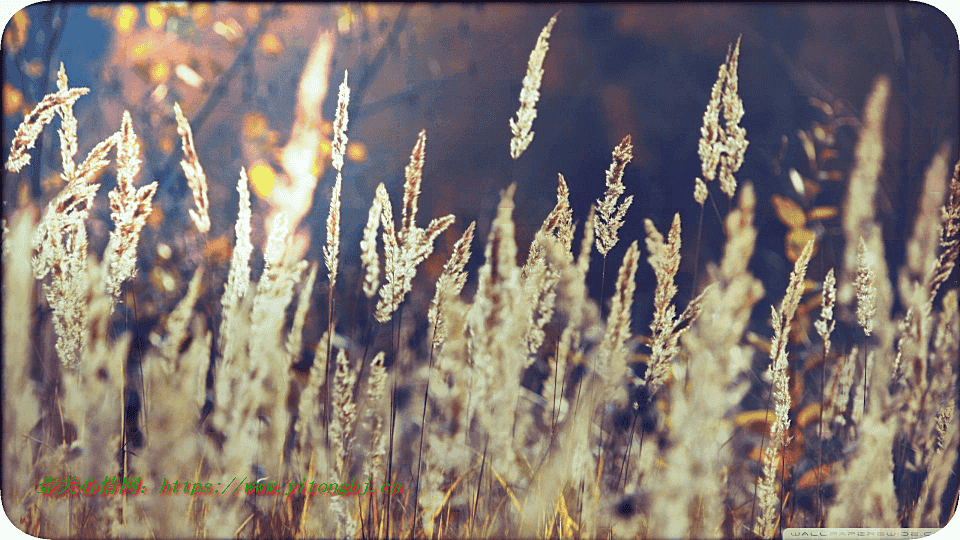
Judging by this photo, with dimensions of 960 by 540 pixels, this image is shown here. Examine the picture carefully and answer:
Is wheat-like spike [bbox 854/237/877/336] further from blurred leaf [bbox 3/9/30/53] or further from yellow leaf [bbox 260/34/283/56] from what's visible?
blurred leaf [bbox 3/9/30/53]

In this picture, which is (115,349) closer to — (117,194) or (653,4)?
(117,194)

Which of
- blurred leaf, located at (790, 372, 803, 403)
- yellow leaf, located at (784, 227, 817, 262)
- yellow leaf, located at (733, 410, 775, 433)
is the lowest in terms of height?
yellow leaf, located at (733, 410, 775, 433)

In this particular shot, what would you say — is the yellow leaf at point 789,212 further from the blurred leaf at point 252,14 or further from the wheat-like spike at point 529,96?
the blurred leaf at point 252,14

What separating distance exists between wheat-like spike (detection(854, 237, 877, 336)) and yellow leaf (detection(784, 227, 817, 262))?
122 millimetres

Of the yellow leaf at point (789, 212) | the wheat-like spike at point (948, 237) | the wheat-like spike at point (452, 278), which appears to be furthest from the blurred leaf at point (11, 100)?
the wheat-like spike at point (948, 237)

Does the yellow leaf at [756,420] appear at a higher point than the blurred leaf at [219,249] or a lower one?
lower

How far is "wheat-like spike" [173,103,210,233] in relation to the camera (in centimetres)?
121

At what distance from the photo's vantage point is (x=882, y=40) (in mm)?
1228

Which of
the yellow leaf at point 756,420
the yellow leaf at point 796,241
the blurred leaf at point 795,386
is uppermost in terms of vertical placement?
the yellow leaf at point 796,241

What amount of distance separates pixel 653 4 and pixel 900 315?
843mm

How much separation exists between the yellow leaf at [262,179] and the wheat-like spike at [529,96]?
499 millimetres

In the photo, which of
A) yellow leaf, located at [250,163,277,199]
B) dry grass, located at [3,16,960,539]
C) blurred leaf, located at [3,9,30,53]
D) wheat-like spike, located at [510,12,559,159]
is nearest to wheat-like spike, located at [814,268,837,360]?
dry grass, located at [3,16,960,539]

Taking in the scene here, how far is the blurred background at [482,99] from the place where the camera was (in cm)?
121

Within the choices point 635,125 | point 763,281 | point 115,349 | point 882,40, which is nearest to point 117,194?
point 115,349
